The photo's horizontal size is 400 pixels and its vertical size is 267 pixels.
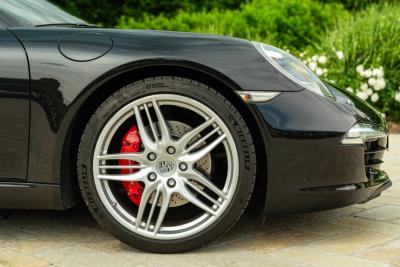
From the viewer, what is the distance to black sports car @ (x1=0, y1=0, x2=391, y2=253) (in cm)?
318

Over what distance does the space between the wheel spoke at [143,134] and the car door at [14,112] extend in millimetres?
494

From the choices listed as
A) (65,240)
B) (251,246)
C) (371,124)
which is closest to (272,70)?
(371,124)

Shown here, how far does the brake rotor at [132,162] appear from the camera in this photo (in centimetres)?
332

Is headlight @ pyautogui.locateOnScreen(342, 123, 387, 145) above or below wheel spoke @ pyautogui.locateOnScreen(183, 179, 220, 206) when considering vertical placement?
above

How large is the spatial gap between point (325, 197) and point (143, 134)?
0.89 m

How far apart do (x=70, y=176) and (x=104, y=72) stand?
1.73ft

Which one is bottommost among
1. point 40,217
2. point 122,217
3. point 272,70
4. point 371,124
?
point 40,217

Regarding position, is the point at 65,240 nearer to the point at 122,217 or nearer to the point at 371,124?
the point at 122,217

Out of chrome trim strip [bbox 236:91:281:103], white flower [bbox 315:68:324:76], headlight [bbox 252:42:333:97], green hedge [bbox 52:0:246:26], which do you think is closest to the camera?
chrome trim strip [bbox 236:91:281:103]

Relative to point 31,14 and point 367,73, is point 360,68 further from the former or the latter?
point 31,14

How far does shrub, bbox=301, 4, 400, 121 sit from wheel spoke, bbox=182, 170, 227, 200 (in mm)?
5037

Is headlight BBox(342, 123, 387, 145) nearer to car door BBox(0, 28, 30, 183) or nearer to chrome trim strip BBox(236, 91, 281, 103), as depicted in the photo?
chrome trim strip BBox(236, 91, 281, 103)

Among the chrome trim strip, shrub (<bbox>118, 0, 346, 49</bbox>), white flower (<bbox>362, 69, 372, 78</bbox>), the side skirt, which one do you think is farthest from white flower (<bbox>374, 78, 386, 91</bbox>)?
the side skirt

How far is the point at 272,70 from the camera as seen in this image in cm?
325
